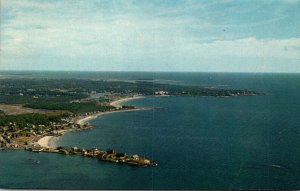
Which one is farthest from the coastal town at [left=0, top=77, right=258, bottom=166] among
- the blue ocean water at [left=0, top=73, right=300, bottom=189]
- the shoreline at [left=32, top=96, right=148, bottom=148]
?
the blue ocean water at [left=0, top=73, right=300, bottom=189]

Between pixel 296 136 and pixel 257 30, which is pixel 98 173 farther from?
pixel 296 136

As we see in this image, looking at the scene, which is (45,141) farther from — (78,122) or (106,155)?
(78,122)

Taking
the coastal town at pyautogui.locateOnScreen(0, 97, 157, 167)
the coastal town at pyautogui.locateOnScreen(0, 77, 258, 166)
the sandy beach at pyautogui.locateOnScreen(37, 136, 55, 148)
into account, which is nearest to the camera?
the coastal town at pyautogui.locateOnScreen(0, 97, 157, 167)

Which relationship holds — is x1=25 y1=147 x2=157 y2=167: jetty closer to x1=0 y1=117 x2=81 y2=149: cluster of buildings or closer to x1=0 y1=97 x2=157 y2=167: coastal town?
x1=0 y1=97 x2=157 y2=167: coastal town

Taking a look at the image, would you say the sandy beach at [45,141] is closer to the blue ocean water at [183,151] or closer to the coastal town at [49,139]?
the coastal town at [49,139]

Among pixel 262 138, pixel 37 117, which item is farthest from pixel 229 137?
pixel 37 117
